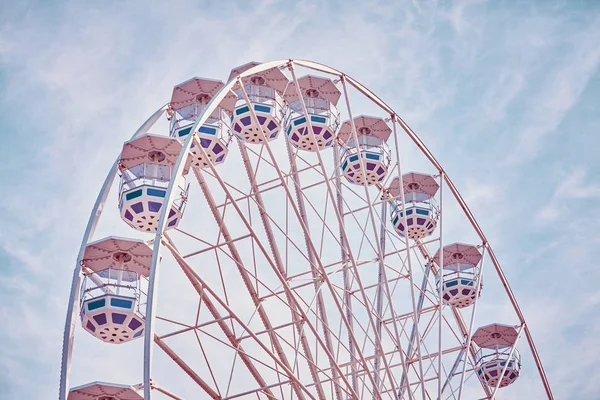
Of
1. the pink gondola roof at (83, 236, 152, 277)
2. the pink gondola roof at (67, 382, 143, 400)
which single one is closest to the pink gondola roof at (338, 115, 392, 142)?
the pink gondola roof at (83, 236, 152, 277)

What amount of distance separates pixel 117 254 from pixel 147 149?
214 cm

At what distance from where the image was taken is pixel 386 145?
88.7ft

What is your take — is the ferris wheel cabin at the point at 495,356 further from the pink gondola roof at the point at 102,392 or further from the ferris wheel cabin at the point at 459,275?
the pink gondola roof at the point at 102,392

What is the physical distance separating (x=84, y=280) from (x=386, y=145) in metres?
9.15

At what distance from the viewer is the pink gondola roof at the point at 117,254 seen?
67.5ft

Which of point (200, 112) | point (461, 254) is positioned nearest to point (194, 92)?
point (200, 112)

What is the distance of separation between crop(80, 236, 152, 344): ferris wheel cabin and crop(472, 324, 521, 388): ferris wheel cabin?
11.3 metres

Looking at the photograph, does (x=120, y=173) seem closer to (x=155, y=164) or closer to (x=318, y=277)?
(x=155, y=164)

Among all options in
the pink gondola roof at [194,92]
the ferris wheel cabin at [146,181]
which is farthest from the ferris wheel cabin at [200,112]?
the ferris wheel cabin at [146,181]

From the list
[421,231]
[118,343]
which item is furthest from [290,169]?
[118,343]

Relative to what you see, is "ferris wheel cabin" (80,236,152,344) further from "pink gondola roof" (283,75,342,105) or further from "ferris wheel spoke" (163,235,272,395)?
"pink gondola roof" (283,75,342,105)

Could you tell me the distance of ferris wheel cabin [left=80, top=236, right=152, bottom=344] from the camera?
20.6m

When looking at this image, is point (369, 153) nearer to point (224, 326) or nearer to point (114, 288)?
point (224, 326)

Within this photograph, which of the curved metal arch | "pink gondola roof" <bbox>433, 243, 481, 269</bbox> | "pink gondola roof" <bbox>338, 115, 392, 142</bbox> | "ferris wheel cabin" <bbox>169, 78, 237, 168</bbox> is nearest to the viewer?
the curved metal arch
